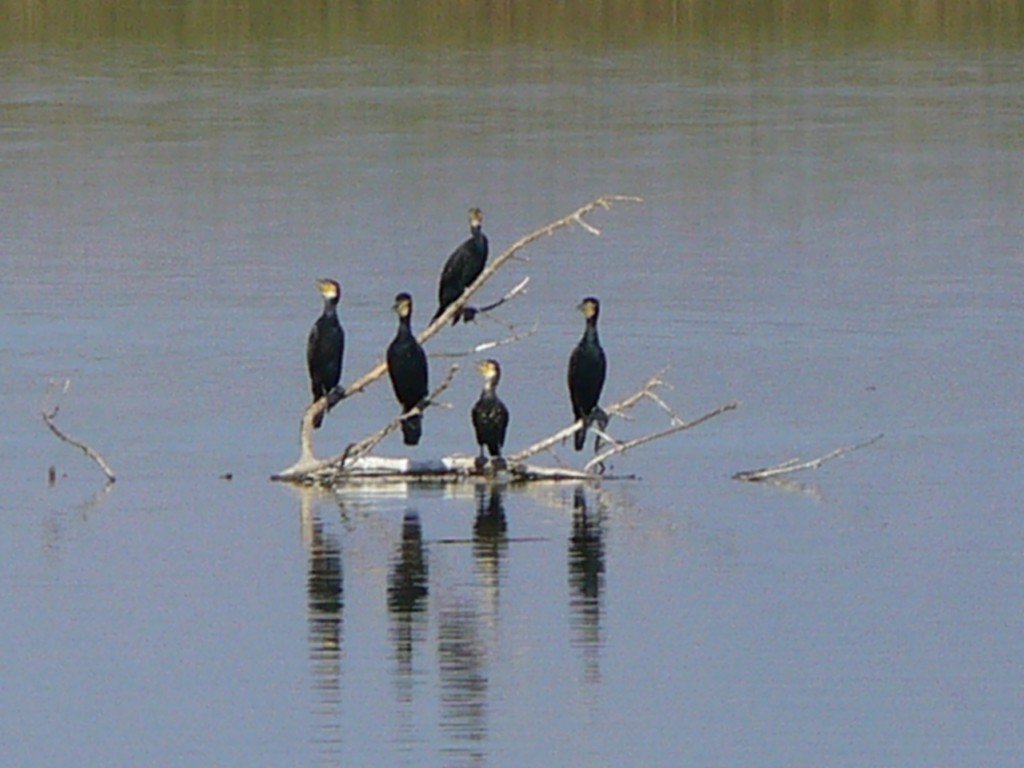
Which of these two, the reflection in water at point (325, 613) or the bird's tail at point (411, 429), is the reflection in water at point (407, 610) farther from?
the bird's tail at point (411, 429)

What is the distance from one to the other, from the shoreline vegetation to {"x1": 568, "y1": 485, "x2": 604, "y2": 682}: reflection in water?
33.8 meters

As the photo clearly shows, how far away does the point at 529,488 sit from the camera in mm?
13961

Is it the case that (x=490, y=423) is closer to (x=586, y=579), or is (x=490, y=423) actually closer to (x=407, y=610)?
(x=586, y=579)

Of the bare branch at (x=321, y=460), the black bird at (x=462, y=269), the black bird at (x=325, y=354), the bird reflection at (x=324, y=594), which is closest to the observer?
the bird reflection at (x=324, y=594)

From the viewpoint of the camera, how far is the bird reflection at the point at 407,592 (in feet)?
37.0

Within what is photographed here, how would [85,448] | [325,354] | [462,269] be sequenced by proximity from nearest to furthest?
[85,448], [325,354], [462,269]

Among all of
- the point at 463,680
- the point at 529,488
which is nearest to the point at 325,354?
the point at 529,488

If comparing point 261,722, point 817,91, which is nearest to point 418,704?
point 261,722

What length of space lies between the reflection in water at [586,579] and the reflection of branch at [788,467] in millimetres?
776

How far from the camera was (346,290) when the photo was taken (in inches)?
816

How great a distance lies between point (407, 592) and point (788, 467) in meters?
2.56

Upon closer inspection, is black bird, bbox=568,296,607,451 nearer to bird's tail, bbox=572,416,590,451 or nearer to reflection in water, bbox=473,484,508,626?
bird's tail, bbox=572,416,590,451

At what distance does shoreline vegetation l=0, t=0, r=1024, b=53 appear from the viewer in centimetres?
4853

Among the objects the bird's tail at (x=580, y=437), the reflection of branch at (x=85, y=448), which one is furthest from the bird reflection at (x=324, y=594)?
the bird's tail at (x=580, y=437)
